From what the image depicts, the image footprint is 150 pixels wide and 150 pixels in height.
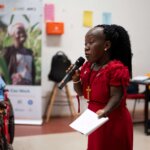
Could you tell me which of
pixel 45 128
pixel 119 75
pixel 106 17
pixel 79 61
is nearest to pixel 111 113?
pixel 119 75

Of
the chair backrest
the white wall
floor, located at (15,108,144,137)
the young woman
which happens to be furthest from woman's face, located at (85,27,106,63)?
the white wall

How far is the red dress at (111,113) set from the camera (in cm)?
167

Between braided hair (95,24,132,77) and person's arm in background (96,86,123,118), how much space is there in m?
0.20

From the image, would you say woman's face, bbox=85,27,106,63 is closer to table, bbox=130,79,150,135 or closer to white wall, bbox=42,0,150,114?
table, bbox=130,79,150,135

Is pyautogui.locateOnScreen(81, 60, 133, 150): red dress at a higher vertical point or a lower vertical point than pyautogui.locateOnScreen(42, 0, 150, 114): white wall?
lower

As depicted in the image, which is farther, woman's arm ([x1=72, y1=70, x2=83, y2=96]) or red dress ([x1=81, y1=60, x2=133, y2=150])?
woman's arm ([x1=72, y1=70, x2=83, y2=96])

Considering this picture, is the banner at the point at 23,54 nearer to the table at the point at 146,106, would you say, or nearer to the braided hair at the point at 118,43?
the table at the point at 146,106

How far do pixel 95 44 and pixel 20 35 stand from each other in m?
3.00

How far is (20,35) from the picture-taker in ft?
14.8

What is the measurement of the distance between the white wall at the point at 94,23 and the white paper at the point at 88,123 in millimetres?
3451

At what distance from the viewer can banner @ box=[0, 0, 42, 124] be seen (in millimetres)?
4492

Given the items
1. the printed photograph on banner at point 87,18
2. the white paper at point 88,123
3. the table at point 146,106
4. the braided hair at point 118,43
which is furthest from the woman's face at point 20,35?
the white paper at point 88,123

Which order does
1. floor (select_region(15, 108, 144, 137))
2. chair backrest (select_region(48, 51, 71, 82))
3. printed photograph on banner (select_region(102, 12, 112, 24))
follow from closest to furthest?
1. floor (select_region(15, 108, 144, 137))
2. chair backrest (select_region(48, 51, 71, 82))
3. printed photograph on banner (select_region(102, 12, 112, 24))

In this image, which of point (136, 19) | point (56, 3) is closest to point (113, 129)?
point (56, 3)
